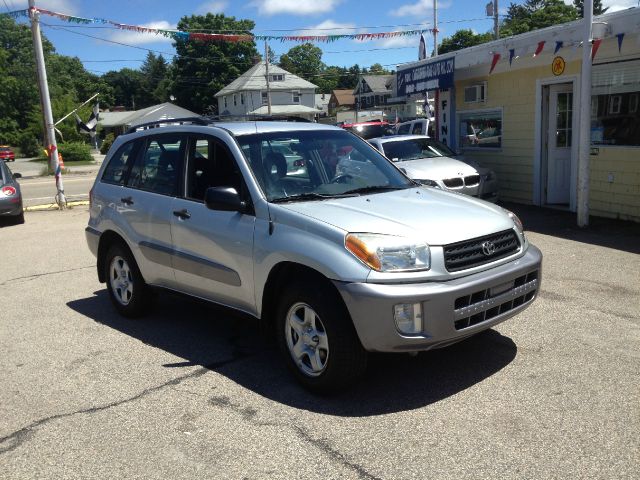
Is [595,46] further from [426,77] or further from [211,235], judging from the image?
[211,235]

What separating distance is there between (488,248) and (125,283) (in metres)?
3.70

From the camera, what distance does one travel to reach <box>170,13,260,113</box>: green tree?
80.1m

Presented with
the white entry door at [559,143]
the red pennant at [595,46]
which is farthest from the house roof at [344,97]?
the red pennant at [595,46]

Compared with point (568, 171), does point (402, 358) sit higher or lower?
lower

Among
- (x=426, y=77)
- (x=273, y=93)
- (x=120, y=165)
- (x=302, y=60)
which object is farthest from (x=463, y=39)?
(x=120, y=165)

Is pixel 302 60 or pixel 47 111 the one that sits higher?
pixel 302 60

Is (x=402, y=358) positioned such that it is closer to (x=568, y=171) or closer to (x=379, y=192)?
(x=379, y=192)

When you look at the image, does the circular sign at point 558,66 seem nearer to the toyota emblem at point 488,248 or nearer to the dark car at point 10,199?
the toyota emblem at point 488,248

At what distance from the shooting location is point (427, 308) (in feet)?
12.4

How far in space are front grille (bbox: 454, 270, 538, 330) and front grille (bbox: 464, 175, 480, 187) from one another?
6.65 metres

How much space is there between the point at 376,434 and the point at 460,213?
5.43 ft

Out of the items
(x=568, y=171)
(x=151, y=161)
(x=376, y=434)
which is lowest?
(x=376, y=434)

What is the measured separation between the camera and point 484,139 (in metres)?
14.2

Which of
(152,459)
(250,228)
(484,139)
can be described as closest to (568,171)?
(484,139)
